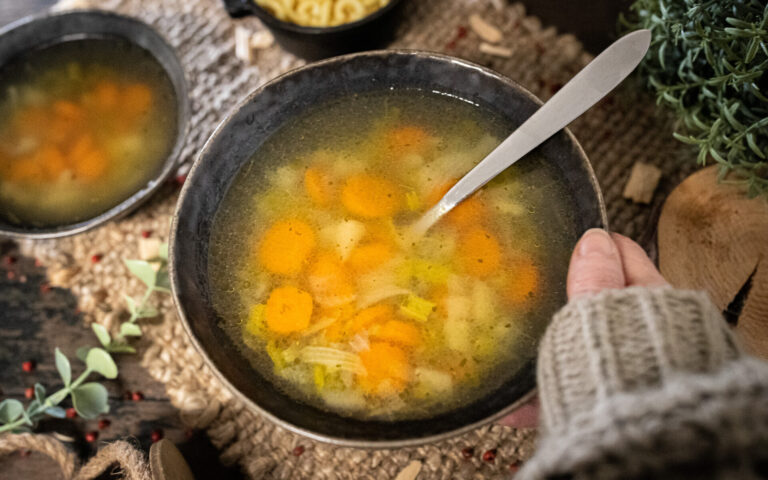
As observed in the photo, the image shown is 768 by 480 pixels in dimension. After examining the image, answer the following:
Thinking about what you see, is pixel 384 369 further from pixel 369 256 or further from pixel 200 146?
pixel 200 146

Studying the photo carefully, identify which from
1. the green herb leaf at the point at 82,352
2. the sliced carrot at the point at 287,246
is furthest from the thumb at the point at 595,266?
the green herb leaf at the point at 82,352

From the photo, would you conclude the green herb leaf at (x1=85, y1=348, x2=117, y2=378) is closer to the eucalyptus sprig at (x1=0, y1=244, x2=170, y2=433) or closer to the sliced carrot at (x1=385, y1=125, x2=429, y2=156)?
the eucalyptus sprig at (x1=0, y1=244, x2=170, y2=433)

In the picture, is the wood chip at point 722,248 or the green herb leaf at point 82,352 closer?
the wood chip at point 722,248

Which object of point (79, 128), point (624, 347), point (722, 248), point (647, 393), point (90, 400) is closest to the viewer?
point (647, 393)

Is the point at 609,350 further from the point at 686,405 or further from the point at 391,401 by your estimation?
the point at 391,401

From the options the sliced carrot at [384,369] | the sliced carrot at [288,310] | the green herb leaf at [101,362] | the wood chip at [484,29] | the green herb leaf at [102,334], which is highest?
the wood chip at [484,29]

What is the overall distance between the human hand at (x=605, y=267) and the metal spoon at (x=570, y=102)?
0.21 meters

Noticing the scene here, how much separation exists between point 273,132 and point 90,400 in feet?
→ 2.57

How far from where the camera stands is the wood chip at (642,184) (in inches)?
58.1


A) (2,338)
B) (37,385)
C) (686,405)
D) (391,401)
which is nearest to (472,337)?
(391,401)

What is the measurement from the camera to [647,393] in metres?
0.68

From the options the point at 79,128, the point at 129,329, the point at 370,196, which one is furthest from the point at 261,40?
the point at 129,329

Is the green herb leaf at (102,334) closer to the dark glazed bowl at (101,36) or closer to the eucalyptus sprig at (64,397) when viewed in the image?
the eucalyptus sprig at (64,397)

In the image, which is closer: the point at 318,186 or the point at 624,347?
the point at 624,347
